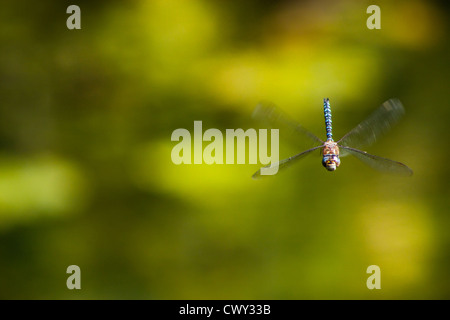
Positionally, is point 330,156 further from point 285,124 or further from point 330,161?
point 285,124

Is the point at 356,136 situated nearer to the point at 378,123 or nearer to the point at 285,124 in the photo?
the point at 378,123

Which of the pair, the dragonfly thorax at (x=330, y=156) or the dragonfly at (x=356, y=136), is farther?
the dragonfly thorax at (x=330, y=156)

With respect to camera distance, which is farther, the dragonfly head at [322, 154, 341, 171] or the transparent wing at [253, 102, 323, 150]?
the dragonfly head at [322, 154, 341, 171]

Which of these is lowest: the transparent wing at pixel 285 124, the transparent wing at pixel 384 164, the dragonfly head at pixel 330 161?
the transparent wing at pixel 384 164

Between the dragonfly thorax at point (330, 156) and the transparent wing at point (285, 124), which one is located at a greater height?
the transparent wing at point (285, 124)

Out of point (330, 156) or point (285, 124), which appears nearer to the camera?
point (285, 124)

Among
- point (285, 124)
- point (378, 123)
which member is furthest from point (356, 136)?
point (285, 124)
